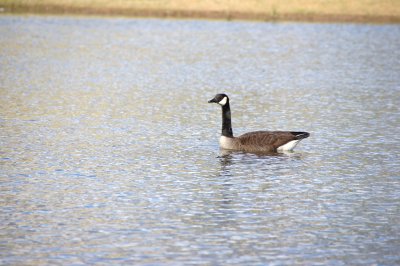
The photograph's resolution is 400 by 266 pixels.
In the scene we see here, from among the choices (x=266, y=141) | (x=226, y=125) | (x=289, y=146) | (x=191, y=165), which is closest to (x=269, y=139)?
(x=266, y=141)

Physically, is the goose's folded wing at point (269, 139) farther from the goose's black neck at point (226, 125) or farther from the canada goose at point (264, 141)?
the goose's black neck at point (226, 125)

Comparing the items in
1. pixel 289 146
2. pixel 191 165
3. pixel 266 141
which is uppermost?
pixel 266 141

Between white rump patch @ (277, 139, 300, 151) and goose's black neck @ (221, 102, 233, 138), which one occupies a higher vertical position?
goose's black neck @ (221, 102, 233, 138)

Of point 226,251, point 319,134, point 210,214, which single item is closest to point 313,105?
point 319,134

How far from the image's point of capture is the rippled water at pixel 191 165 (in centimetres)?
1184

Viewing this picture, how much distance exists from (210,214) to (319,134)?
8749 millimetres

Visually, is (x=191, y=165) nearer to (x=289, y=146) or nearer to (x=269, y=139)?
(x=269, y=139)

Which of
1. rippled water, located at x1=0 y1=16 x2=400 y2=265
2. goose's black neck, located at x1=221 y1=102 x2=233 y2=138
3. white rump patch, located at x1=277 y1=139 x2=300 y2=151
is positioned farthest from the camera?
goose's black neck, located at x1=221 y1=102 x2=233 y2=138

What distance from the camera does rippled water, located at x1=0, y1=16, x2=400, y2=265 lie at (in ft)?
38.9

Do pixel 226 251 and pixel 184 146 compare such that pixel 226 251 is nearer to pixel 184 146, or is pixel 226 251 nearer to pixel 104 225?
pixel 104 225

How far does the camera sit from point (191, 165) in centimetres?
1764

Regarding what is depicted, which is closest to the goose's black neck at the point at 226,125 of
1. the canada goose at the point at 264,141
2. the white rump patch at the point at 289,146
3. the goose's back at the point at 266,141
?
the canada goose at the point at 264,141

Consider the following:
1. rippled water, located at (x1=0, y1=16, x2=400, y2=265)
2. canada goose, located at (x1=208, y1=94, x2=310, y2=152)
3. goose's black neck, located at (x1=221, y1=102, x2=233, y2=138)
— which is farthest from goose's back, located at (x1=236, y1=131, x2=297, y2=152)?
goose's black neck, located at (x1=221, y1=102, x2=233, y2=138)

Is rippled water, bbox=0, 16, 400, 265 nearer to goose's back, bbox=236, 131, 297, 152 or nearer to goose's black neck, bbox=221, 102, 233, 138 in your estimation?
goose's back, bbox=236, 131, 297, 152
